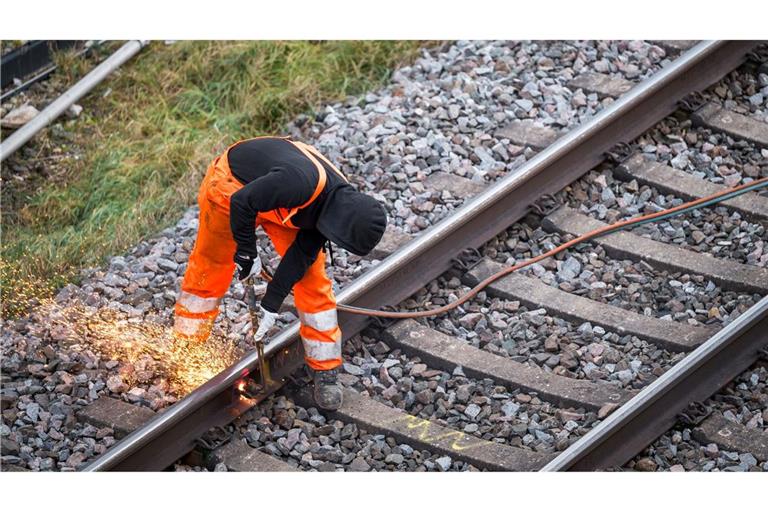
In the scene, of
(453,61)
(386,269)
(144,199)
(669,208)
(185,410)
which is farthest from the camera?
(453,61)

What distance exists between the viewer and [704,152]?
7.65 meters

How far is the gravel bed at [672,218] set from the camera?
7.03 meters

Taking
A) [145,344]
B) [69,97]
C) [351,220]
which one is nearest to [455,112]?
[351,220]

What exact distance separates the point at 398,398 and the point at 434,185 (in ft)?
5.44

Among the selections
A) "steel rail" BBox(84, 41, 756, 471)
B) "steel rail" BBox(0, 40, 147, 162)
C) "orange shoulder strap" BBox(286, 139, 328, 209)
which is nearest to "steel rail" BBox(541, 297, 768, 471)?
"steel rail" BBox(84, 41, 756, 471)

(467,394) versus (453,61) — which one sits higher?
(453,61)

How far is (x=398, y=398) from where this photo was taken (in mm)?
6297

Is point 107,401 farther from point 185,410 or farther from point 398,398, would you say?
point 398,398

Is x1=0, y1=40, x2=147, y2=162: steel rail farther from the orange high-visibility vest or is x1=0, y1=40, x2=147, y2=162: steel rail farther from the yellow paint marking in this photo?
the yellow paint marking

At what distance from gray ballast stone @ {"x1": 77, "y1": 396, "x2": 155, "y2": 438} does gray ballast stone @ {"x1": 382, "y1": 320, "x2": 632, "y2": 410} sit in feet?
4.40

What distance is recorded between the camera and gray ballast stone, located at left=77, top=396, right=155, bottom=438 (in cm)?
613

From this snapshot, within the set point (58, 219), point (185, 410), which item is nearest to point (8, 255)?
point (58, 219)

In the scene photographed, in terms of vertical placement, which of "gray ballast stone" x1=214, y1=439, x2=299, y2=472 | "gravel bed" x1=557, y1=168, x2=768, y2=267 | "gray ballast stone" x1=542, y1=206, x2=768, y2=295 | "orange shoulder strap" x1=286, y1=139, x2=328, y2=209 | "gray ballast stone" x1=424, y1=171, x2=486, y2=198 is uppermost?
"orange shoulder strap" x1=286, y1=139, x2=328, y2=209

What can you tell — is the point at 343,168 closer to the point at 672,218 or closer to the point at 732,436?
the point at 672,218
